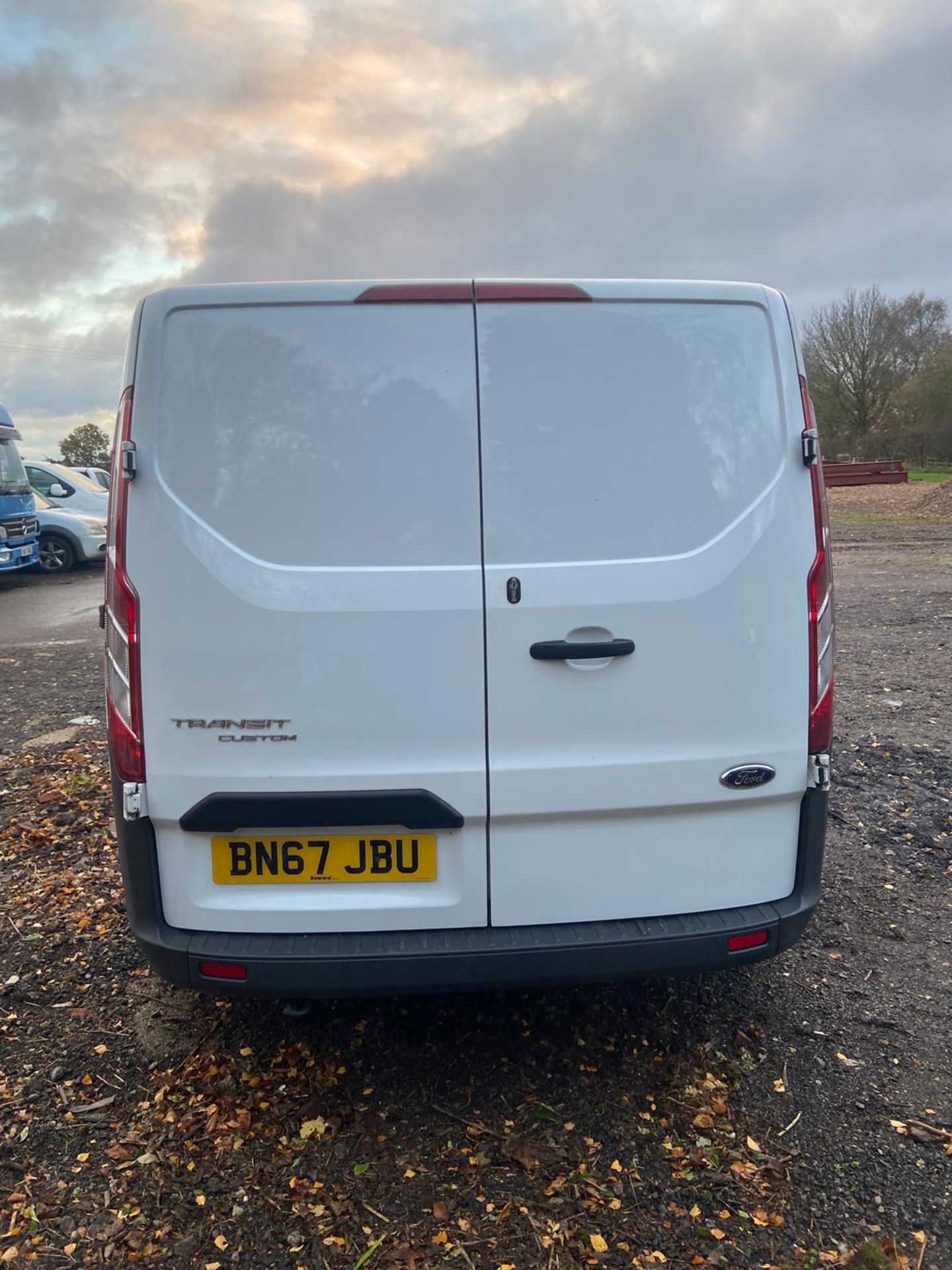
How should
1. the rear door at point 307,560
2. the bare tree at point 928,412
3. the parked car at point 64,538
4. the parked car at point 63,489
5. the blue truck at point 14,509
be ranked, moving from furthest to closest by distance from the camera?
the bare tree at point 928,412
the parked car at point 63,489
the parked car at point 64,538
the blue truck at point 14,509
the rear door at point 307,560

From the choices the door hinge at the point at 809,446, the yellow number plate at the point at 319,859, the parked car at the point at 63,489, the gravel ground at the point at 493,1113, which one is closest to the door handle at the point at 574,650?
the yellow number plate at the point at 319,859

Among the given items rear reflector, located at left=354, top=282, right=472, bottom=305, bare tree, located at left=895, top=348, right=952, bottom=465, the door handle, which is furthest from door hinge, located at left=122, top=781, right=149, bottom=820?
bare tree, located at left=895, top=348, right=952, bottom=465

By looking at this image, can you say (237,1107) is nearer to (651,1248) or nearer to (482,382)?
(651,1248)

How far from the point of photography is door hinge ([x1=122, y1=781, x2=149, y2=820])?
2.41 metres

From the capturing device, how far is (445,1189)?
7.55 ft

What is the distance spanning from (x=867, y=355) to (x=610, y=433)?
39.9 meters

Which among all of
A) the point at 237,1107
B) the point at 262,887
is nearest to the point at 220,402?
the point at 262,887

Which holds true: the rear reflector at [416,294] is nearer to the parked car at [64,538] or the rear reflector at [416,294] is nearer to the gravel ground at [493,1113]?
the gravel ground at [493,1113]

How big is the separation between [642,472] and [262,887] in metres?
1.49

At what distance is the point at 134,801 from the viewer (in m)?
2.41

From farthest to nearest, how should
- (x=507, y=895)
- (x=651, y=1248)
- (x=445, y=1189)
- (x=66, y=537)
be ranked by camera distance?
(x=66, y=537), (x=507, y=895), (x=445, y=1189), (x=651, y=1248)

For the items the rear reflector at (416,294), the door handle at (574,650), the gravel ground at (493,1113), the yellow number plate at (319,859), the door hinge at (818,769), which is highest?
the rear reflector at (416,294)

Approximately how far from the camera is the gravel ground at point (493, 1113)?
217 centimetres

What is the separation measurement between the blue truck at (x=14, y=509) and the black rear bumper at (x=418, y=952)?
516 inches
